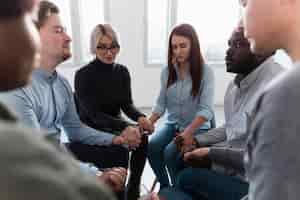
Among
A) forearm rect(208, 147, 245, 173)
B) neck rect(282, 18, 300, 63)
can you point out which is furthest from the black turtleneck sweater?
neck rect(282, 18, 300, 63)

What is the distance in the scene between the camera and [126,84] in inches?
95.8

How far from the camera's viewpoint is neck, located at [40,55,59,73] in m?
1.69

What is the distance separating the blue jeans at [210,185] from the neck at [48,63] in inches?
33.6

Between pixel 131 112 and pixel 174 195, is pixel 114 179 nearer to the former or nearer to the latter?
pixel 174 195

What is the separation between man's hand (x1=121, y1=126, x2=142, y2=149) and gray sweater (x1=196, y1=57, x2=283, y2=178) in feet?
1.84

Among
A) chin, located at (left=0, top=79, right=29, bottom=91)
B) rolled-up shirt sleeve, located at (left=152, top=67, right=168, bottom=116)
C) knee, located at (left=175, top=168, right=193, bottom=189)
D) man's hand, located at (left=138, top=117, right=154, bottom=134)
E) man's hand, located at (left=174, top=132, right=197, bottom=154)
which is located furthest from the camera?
rolled-up shirt sleeve, located at (left=152, top=67, right=168, bottom=116)

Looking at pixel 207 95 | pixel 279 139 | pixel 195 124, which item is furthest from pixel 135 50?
pixel 279 139

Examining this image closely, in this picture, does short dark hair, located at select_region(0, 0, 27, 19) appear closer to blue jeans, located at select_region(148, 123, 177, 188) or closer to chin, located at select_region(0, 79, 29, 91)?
chin, located at select_region(0, 79, 29, 91)

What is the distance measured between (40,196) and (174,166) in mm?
1917

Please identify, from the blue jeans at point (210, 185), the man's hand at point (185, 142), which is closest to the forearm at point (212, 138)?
the man's hand at point (185, 142)

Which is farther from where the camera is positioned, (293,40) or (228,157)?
(228,157)

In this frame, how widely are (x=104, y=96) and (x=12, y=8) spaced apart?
1.95 metres

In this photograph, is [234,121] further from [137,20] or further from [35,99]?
[137,20]

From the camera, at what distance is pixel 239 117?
164cm
